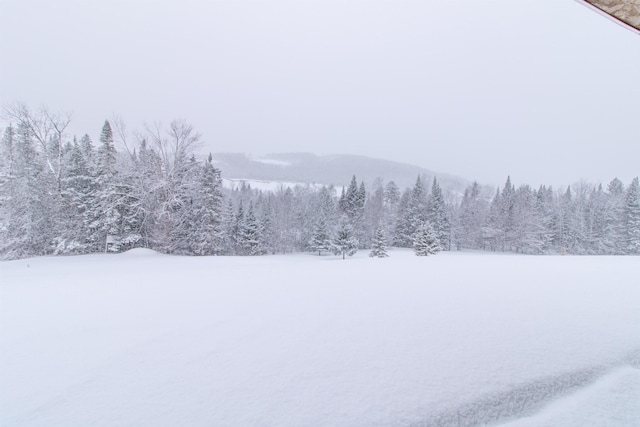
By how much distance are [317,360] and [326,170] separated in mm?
37472

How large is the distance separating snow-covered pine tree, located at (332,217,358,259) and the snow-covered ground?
19.5m

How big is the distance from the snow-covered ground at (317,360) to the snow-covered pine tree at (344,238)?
64.0ft

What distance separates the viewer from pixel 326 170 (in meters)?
39.1

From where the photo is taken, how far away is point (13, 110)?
40.5 ft

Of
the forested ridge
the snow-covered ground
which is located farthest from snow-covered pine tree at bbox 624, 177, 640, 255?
the snow-covered ground

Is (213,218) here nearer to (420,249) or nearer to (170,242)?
(170,242)

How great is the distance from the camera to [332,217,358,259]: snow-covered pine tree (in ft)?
78.3

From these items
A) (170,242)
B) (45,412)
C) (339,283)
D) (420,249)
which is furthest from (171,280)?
(420,249)

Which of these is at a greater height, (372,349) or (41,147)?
(41,147)

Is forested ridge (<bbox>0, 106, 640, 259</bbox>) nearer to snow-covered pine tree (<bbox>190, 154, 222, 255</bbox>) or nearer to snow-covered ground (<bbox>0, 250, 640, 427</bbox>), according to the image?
snow-covered pine tree (<bbox>190, 154, 222, 255</bbox>)

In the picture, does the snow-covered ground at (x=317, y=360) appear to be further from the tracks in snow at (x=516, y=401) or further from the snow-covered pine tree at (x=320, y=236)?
the snow-covered pine tree at (x=320, y=236)

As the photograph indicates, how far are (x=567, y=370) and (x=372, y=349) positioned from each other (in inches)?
65.7

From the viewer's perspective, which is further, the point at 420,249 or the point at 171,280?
the point at 420,249

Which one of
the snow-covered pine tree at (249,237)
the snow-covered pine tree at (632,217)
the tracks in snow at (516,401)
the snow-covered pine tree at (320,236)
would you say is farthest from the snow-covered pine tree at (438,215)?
the tracks in snow at (516,401)
